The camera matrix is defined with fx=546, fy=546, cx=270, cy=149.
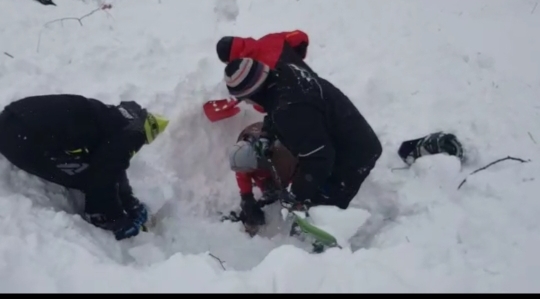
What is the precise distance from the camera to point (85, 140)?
324cm

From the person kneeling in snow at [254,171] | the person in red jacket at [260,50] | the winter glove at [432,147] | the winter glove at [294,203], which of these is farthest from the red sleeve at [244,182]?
the winter glove at [432,147]

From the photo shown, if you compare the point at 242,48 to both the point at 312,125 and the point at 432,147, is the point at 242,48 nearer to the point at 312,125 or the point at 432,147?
the point at 312,125

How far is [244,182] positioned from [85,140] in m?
1.21

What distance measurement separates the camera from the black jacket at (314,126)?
3.33m

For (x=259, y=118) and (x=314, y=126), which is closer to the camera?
(x=314, y=126)

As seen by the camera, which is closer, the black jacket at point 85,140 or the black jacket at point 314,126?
the black jacket at point 85,140

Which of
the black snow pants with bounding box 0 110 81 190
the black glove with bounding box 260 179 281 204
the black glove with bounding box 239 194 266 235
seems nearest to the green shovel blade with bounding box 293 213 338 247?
the black glove with bounding box 239 194 266 235

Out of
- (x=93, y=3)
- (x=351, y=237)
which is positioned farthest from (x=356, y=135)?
(x=93, y=3)

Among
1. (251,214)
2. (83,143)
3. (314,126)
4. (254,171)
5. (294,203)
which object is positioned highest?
(314,126)

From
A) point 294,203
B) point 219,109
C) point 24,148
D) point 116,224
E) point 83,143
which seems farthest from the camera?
point 219,109

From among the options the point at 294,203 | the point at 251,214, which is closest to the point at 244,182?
the point at 251,214

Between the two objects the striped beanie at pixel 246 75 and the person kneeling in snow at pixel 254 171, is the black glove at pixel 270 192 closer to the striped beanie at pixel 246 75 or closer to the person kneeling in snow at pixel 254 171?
the person kneeling in snow at pixel 254 171

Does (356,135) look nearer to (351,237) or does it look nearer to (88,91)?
(351,237)

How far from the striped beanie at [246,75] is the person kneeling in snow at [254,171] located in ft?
2.06
